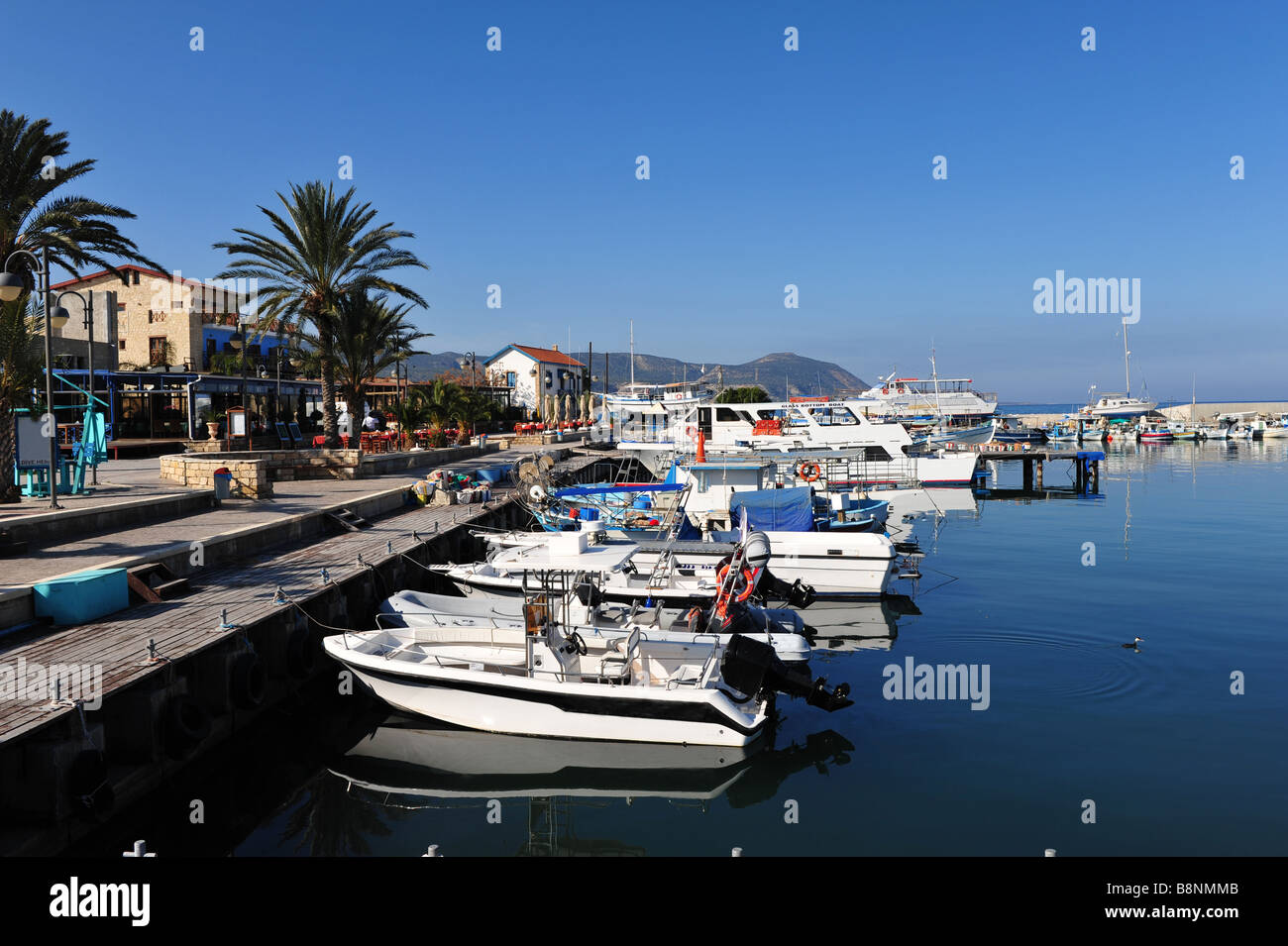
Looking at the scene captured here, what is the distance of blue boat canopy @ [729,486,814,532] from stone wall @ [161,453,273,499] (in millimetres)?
11073

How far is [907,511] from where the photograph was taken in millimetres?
34656

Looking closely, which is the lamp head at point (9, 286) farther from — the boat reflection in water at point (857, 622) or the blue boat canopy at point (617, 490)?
the boat reflection in water at point (857, 622)

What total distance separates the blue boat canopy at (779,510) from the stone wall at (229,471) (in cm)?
1107

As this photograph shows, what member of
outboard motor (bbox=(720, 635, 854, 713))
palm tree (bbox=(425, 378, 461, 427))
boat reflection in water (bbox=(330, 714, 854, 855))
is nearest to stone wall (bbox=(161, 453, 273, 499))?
boat reflection in water (bbox=(330, 714, 854, 855))

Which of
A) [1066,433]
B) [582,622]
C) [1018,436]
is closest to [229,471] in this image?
[582,622]

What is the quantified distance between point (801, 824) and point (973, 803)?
73.3 inches

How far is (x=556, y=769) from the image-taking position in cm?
1023

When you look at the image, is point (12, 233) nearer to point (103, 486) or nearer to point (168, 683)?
point (103, 486)

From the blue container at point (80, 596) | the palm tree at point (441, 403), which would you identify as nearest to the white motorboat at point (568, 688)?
the blue container at point (80, 596)

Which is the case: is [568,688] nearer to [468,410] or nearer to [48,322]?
[48,322]

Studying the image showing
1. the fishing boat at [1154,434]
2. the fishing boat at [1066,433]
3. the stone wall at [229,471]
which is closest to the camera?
the stone wall at [229,471]

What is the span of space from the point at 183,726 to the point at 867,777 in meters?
7.33

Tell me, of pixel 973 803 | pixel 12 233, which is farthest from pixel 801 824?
pixel 12 233

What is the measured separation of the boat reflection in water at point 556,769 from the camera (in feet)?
31.4
